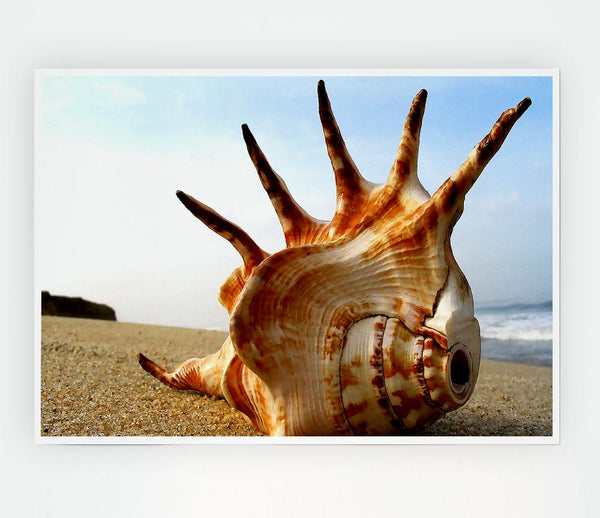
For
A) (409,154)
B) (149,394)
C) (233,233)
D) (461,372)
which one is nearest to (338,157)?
(409,154)

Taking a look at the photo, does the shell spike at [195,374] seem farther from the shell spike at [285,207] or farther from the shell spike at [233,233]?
the shell spike at [285,207]

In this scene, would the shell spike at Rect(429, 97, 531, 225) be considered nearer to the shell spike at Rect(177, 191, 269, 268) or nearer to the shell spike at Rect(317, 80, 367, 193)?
the shell spike at Rect(317, 80, 367, 193)

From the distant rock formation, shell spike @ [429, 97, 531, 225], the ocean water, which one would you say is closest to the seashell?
shell spike @ [429, 97, 531, 225]

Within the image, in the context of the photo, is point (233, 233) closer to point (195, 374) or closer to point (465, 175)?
point (195, 374)

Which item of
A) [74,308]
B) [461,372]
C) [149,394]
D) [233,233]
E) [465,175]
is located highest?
[465,175]
